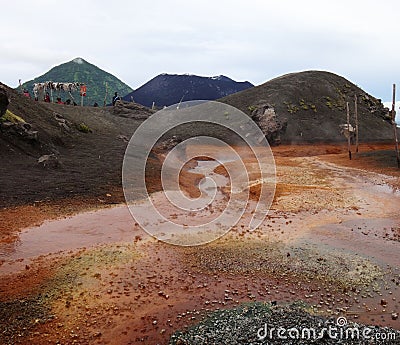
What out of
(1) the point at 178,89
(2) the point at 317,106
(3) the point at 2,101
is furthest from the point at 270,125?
(3) the point at 2,101

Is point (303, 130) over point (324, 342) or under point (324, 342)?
over

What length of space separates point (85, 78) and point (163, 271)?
63.6m

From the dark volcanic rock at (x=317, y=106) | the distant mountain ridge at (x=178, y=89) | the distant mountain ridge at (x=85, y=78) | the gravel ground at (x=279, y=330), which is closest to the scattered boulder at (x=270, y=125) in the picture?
the dark volcanic rock at (x=317, y=106)

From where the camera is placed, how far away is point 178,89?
5956 cm

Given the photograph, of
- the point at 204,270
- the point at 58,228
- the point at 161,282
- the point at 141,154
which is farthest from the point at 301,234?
the point at 141,154

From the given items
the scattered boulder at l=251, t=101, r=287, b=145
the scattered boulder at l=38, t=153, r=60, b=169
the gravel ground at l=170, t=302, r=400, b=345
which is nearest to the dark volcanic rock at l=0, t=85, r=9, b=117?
the scattered boulder at l=38, t=153, r=60, b=169

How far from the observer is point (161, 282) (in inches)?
333

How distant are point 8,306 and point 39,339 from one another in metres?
1.38

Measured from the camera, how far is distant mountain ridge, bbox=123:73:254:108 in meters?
59.3

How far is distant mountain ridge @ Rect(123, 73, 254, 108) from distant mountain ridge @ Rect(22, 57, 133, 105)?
264 inches

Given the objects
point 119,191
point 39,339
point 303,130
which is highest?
point 303,130

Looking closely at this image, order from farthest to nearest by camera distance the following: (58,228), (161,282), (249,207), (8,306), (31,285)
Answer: (249,207)
(58,228)
(161,282)
(31,285)
(8,306)

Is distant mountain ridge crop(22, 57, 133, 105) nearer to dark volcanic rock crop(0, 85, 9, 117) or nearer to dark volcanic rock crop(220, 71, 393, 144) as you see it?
dark volcanic rock crop(220, 71, 393, 144)

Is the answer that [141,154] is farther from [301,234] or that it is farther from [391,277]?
[391,277]
